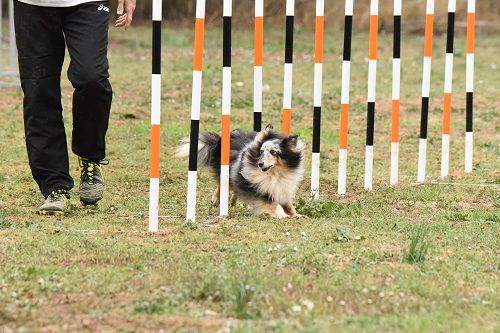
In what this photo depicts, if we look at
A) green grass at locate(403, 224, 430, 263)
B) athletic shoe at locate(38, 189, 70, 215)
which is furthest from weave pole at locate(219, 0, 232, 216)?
green grass at locate(403, 224, 430, 263)

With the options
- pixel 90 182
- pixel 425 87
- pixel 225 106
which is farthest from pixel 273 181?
pixel 425 87

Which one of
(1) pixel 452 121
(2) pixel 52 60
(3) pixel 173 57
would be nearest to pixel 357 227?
(2) pixel 52 60

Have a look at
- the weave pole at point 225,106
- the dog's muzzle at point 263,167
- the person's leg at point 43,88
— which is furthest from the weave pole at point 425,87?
the person's leg at point 43,88

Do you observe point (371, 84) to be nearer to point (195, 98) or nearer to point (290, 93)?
point (290, 93)

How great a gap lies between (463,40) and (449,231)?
1591 centimetres

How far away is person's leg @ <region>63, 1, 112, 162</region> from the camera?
7289 mm

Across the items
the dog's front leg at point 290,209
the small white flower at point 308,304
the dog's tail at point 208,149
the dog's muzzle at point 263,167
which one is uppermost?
the dog's tail at point 208,149

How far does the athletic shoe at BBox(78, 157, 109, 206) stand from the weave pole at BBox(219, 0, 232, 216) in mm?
878

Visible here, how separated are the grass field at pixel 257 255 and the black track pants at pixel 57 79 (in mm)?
401

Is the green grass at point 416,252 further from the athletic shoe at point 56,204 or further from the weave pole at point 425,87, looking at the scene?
the weave pole at point 425,87

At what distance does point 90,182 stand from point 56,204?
307 millimetres

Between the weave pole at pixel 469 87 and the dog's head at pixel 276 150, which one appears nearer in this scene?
the dog's head at pixel 276 150

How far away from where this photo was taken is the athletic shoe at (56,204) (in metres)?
7.59

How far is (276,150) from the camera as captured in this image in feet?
25.3
